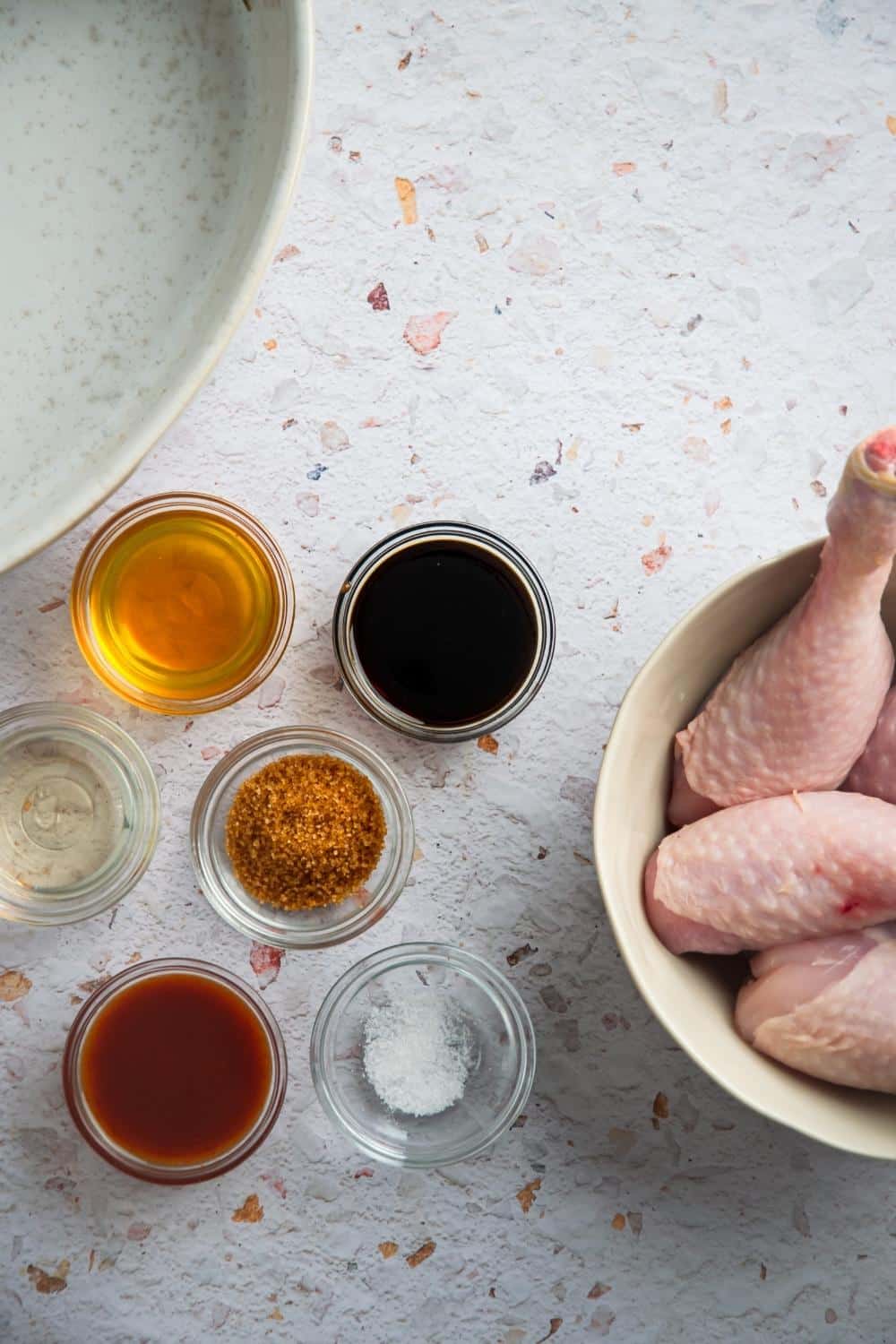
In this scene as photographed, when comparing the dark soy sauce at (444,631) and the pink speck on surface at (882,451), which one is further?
the dark soy sauce at (444,631)

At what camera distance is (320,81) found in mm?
829

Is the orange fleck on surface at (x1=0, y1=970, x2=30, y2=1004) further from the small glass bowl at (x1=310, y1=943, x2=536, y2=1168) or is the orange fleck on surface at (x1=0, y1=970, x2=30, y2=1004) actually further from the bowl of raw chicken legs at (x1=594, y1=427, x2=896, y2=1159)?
the bowl of raw chicken legs at (x1=594, y1=427, x2=896, y2=1159)

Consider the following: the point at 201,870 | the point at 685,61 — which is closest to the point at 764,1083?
the point at 201,870

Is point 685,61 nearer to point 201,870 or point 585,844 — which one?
point 585,844

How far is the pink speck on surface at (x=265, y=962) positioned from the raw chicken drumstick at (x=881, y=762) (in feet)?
1.40

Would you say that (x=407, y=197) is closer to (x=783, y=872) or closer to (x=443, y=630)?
(x=443, y=630)

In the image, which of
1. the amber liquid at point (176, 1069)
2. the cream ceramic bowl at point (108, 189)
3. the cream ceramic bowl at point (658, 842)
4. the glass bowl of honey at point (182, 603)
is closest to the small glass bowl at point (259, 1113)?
the amber liquid at point (176, 1069)

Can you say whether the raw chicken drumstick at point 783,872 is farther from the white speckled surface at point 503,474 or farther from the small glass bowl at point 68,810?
the small glass bowl at point 68,810

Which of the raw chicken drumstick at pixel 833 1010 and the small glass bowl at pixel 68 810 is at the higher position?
the raw chicken drumstick at pixel 833 1010

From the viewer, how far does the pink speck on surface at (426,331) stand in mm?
844

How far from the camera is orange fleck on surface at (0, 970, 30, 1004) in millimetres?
838

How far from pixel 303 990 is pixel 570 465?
438 mm

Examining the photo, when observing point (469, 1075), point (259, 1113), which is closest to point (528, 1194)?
point (469, 1075)

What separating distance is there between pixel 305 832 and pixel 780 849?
1.08 feet
